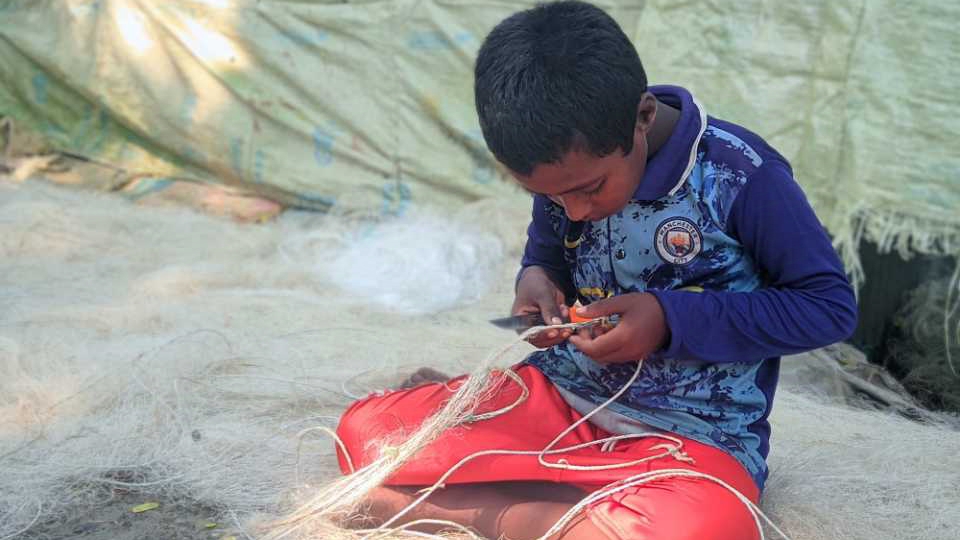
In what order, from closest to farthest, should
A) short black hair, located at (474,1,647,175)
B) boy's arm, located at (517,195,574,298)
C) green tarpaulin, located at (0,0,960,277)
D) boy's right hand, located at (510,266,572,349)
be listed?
short black hair, located at (474,1,647,175) < boy's right hand, located at (510,266,572,349) < boy's arm, located at (517,195,574,298) < green tarpaulin, located at (0,0,960,277)

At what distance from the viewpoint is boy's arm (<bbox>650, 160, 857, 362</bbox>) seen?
5.64ft

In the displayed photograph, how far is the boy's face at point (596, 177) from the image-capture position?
5.38 feet

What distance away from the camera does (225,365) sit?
280cm

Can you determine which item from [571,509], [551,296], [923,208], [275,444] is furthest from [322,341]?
[923,208]

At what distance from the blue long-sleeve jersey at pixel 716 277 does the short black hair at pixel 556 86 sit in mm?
213

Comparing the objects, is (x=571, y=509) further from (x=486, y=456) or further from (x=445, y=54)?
(x=445, y=54)

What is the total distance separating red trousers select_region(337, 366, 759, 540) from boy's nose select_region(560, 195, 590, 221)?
0.44m

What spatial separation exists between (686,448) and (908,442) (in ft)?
3.19

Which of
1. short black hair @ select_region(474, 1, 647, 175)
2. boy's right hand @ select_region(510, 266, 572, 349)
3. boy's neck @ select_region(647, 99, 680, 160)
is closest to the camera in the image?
short black hair @ select_region(474, 1, 647, 175)

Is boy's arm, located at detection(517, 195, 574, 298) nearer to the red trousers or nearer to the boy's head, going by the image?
the red trousers

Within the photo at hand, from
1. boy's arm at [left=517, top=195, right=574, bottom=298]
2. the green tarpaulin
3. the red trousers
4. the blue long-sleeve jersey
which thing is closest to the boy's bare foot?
the red trousers

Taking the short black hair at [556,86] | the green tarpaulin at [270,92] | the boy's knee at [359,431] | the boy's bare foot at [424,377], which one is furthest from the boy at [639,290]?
the green tarpaulin at [270,92]

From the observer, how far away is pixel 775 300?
1.74m

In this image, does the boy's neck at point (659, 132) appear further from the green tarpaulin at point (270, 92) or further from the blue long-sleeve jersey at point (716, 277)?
the green tarpaulin at point (270, 92)
